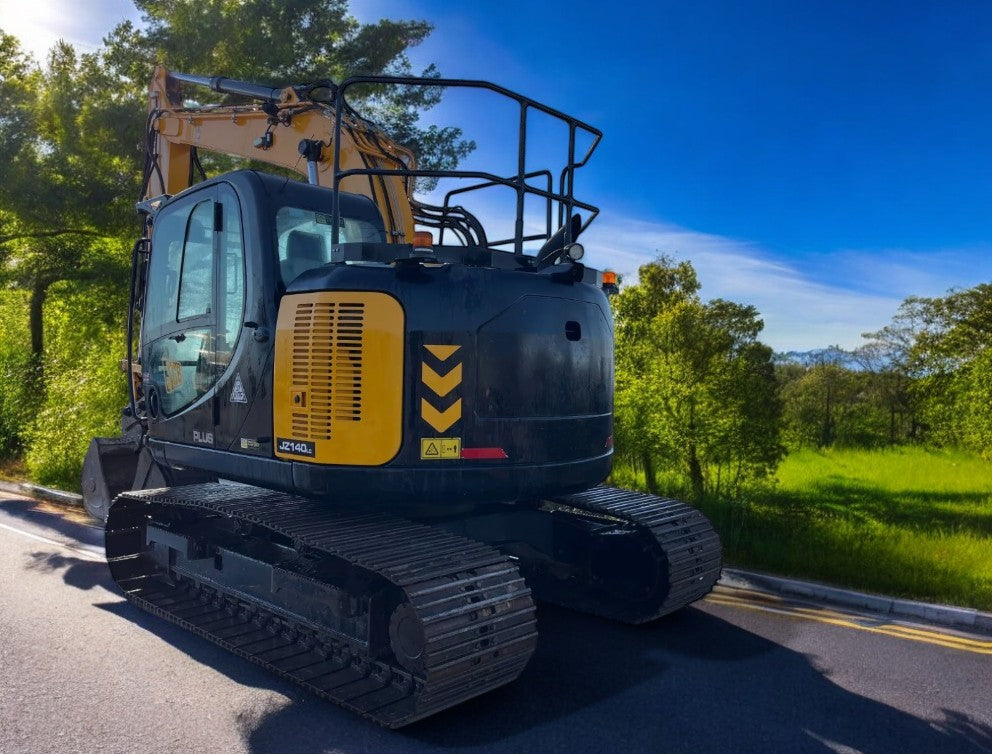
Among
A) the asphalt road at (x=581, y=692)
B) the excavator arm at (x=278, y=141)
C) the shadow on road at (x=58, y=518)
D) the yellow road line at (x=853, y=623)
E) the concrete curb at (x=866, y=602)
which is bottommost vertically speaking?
the shadow on road at (x=58, y=518)

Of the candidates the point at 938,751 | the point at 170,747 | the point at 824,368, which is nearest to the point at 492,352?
the point at 170,747

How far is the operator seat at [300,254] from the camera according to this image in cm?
517

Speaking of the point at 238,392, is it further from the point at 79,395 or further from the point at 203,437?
the point at 79,395

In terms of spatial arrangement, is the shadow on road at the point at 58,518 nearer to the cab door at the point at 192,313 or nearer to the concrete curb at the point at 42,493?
the concrete curb at the point at 42,493

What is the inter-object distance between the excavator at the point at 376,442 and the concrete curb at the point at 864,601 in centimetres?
114

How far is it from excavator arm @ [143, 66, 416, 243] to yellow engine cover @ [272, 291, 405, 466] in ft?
5.60

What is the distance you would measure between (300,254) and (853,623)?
4783 mm

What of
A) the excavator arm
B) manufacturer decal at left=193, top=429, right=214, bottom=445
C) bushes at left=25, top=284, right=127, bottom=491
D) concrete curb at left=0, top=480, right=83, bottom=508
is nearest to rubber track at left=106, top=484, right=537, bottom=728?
manufacturer decal at left=193, top=429, right=214, bottom=445

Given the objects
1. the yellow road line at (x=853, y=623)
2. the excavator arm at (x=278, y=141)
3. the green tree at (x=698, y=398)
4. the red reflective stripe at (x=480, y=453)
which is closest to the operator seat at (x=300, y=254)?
the excavator arm at (x=278, y=141)

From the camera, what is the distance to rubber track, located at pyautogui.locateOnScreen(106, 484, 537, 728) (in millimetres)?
4055

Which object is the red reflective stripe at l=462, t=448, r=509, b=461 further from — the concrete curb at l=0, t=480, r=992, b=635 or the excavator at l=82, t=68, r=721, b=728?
the concrete curb at l=0, t=480, r=992, b=635

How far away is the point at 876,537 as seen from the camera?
8.94m

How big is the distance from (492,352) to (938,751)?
3.02 m

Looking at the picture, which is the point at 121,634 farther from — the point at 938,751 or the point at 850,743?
the point at 938,751
